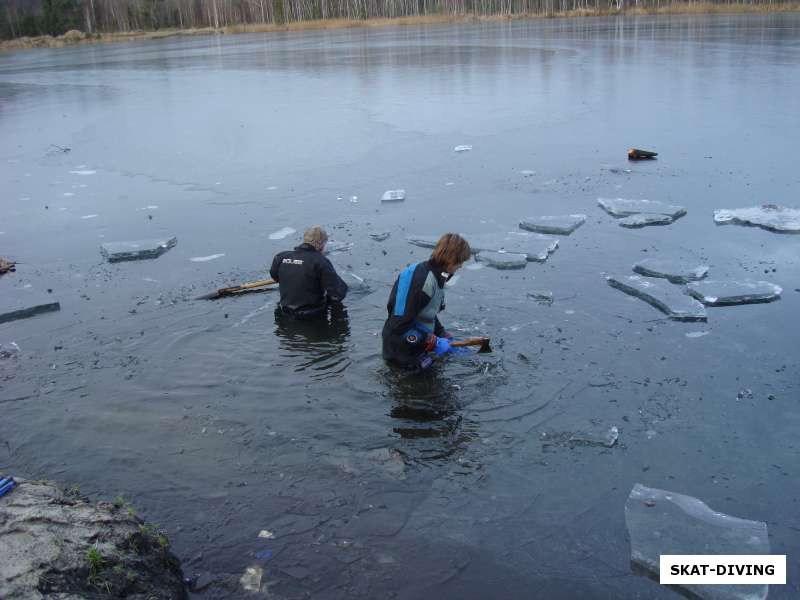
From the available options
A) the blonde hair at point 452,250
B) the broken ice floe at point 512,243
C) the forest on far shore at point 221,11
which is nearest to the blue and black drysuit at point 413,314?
the blonde hair at point 452,250

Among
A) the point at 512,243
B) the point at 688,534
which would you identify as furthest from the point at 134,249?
the point at 688,534

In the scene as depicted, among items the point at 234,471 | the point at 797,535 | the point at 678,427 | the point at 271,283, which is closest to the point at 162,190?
the point at 271,283

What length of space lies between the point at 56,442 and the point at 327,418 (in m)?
1.89

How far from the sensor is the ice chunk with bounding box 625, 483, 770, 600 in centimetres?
381

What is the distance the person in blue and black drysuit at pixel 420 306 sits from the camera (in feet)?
19.2

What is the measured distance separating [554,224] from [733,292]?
2.75 m

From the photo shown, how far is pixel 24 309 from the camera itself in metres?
7.61

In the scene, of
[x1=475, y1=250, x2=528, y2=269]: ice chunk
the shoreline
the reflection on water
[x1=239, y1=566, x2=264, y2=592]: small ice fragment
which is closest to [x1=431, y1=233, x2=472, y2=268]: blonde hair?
the reflection on water

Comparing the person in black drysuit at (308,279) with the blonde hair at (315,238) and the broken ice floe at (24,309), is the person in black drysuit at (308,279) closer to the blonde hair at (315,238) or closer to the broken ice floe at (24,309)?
the blonde hair at (315,238)

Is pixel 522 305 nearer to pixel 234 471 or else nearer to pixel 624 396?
pixel 624 396

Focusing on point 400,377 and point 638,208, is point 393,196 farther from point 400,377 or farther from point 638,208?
point 400,377

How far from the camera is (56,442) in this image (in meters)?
5.27

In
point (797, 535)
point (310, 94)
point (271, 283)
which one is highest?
point (310, 94)

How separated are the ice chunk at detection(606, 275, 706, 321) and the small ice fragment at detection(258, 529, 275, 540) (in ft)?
14.2
